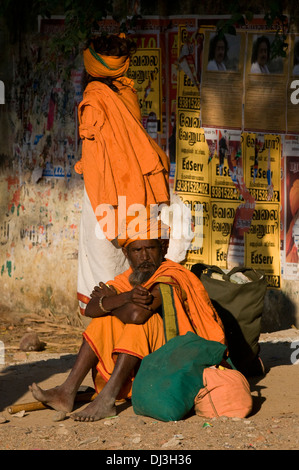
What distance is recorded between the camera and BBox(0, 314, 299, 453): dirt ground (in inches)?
142

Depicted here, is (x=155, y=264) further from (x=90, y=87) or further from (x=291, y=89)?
(x=291, y=89)

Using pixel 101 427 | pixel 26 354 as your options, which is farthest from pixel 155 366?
pixel 26 354

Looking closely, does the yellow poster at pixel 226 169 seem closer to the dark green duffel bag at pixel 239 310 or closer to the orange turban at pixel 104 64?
the orange turban at pixel 104 64

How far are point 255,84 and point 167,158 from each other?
1.04 m

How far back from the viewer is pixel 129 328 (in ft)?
14.1

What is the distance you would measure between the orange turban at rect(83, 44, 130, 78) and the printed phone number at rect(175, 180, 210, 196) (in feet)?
3.57

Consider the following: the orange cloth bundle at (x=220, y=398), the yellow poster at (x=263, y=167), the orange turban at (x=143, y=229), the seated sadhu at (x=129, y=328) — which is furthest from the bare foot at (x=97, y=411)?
the yellow poster at (x=263, y=167)

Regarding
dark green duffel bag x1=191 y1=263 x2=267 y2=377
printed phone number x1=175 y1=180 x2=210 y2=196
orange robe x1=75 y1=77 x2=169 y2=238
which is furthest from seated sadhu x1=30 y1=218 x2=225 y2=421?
printed phone number x1=175 y1=180 x2=210 y2=196

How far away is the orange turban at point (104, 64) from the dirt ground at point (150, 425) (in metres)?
2.23

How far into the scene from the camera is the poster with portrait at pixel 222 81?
687 cm

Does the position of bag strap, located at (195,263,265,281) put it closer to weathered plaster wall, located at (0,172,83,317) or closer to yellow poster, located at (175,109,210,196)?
yellow poster, located at (175,109,210,196)

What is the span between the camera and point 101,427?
402cm

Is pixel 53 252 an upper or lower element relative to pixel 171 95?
lower

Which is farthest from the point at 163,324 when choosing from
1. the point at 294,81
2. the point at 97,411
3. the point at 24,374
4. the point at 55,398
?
the point at 294,81
